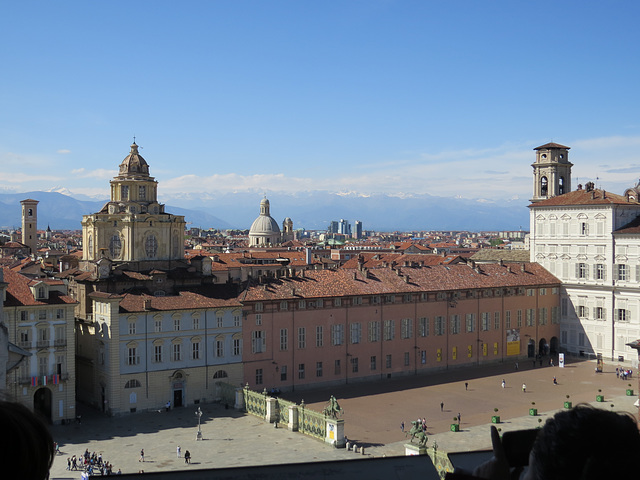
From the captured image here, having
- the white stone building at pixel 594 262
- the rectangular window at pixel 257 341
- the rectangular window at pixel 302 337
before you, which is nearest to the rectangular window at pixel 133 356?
the rectangular window at pixel 257 341

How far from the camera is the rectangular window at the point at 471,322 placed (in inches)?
2552

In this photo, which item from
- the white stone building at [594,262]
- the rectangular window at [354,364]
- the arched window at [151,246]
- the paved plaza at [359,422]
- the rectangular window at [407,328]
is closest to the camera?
the paved plaza at [359,422]

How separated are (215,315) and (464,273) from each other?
24867 millimetres

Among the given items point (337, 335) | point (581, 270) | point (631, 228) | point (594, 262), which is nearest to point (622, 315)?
point (594, 262)

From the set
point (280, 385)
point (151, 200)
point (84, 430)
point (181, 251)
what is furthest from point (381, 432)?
point (151, 200)

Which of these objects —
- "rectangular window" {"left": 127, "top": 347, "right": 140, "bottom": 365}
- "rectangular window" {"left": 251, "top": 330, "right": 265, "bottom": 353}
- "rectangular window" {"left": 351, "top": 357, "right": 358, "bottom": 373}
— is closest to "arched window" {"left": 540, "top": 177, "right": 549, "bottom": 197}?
"rectangular window" {"left": 351, "top": 357, "right": 358, "bottom": 373}

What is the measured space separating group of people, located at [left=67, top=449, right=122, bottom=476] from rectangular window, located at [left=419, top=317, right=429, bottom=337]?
100 ft

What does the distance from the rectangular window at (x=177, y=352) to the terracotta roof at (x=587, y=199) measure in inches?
Result: 1582

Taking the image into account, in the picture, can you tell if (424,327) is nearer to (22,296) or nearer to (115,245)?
(115,245)

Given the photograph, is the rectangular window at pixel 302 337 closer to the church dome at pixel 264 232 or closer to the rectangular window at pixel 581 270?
the rectangular window at pixel 581 270

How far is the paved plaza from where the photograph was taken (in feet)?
127

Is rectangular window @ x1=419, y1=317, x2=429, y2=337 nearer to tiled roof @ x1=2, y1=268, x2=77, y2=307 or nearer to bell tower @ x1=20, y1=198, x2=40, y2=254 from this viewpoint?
tiled roof @ x1=2, y1=268, x2=77, y2=307

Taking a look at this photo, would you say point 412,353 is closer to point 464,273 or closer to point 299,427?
point 464,273

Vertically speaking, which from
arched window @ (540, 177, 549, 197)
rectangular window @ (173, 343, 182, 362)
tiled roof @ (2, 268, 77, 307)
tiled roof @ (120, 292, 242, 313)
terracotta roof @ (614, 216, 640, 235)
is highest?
arched window @ (540, 177, 549, 197)
